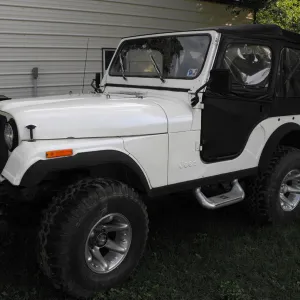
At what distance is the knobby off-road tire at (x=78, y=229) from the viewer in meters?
2.78

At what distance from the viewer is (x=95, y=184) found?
9.82 ft

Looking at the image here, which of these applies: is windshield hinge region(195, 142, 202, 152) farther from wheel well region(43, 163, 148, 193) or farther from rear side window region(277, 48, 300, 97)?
rear side window region(277, 48, 300, 97)

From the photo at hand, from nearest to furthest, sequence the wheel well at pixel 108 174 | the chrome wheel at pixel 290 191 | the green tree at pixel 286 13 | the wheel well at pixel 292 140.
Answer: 1. the wheel well at pixel 108 174
2. the chrome wheel at pixel 290 191
3. the wheel well at pixel 292 140
4. the green tree at pixel 286 13

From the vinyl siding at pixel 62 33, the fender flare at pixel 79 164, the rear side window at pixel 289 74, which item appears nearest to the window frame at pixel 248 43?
the rear side window at pixel 289 74

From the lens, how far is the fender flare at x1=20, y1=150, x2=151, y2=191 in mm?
2684

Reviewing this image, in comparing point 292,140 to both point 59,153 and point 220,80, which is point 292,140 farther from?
point 59,153

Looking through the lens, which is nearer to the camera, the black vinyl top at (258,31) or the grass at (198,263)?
the grass at (198,263)

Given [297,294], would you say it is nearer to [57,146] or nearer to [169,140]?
[169,140]

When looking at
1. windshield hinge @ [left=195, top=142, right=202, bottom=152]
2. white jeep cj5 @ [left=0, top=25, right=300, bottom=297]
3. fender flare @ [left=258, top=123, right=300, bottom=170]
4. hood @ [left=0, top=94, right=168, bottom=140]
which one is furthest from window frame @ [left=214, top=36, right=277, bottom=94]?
hood @ [left=0, top=94, right=168, bottom=140]

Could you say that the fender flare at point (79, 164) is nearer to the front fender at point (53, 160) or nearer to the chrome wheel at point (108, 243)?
the front fender at point (53, 160)

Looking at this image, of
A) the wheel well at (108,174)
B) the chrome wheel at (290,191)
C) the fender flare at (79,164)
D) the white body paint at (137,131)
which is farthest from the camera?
the chrome wheel at (290,191)

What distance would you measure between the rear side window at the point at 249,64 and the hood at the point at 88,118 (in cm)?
99

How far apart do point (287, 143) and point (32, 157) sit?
312cm

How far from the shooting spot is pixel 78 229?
2.81m
